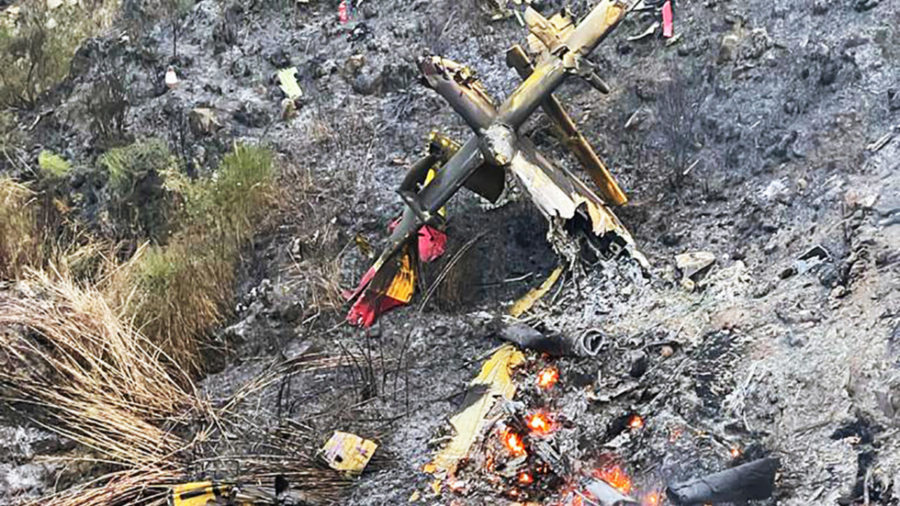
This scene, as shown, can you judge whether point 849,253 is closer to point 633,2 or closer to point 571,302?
point 571,302

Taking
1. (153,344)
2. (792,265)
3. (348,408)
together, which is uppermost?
(153,344)

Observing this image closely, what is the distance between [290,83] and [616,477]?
4.59 m

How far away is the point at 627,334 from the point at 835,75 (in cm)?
218

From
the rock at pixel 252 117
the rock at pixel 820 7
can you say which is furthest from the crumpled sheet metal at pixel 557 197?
the rock at pixel 252 117

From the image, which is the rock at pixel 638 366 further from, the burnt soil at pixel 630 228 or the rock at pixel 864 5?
the rock at pixel 864 5

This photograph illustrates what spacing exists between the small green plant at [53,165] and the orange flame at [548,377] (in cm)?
416

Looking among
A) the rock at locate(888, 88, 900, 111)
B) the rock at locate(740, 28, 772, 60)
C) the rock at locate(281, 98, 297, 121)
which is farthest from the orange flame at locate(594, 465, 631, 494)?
the rock at locate(281, 98, 297, 121)

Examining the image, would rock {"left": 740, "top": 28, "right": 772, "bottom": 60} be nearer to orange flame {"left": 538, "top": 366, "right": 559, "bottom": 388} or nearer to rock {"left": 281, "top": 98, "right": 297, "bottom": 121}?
orange flame {"left": 538, "top": 366, "right": 559, "bottom": 388}

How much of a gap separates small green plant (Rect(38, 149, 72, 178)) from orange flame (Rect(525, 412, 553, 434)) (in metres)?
4.35

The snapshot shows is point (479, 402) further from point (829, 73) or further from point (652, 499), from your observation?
point (829, 73)

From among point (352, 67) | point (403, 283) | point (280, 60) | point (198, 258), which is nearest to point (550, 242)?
point (403, 283)

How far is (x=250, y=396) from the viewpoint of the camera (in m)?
5.08

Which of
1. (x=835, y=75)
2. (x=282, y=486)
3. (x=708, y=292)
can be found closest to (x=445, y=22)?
(x=835, y=75)

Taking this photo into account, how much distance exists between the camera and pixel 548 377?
4680 millimetres
